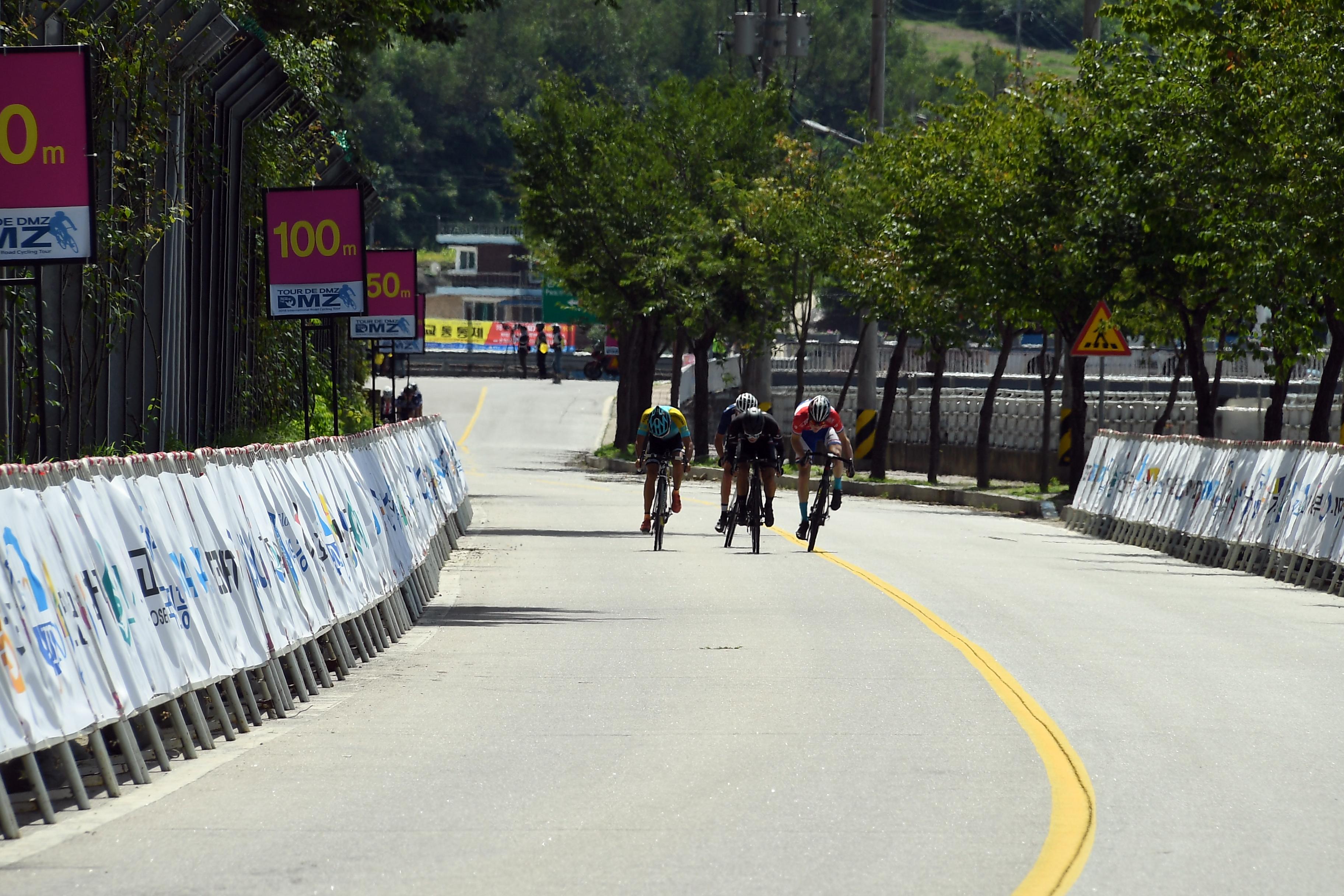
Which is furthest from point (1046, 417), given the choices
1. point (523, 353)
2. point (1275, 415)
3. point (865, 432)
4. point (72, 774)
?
point (523, 353)

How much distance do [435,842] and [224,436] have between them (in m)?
14.2

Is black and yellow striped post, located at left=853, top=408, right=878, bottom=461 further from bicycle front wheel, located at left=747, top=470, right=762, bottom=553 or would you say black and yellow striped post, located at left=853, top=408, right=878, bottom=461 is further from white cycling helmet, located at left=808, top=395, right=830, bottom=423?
bicycle front wheel, located at left=747, top=470, right=762, bottom=553

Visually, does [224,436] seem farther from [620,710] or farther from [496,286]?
[496,286]

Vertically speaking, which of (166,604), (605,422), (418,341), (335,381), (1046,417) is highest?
(335,381)

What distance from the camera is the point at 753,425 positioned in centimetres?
2167

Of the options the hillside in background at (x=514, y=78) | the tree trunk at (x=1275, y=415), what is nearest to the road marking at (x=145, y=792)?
the tree trunk at (x=1275, y=415)

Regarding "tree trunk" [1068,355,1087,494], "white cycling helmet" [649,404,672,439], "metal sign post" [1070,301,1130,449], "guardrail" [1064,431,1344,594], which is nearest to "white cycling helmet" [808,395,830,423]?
"white cycling helmet" [649,404,672,439]

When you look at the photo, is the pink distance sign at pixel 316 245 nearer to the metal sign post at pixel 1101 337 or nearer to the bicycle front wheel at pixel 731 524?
the bicycle front wheel at pixel 731 524

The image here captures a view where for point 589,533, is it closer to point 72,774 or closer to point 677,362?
point 72,774

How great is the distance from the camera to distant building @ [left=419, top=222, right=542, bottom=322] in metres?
129

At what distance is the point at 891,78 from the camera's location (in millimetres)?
176625

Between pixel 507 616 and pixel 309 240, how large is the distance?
4.30m

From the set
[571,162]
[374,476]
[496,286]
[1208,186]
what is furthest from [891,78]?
[374,476]

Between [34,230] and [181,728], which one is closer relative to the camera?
[181,728]
